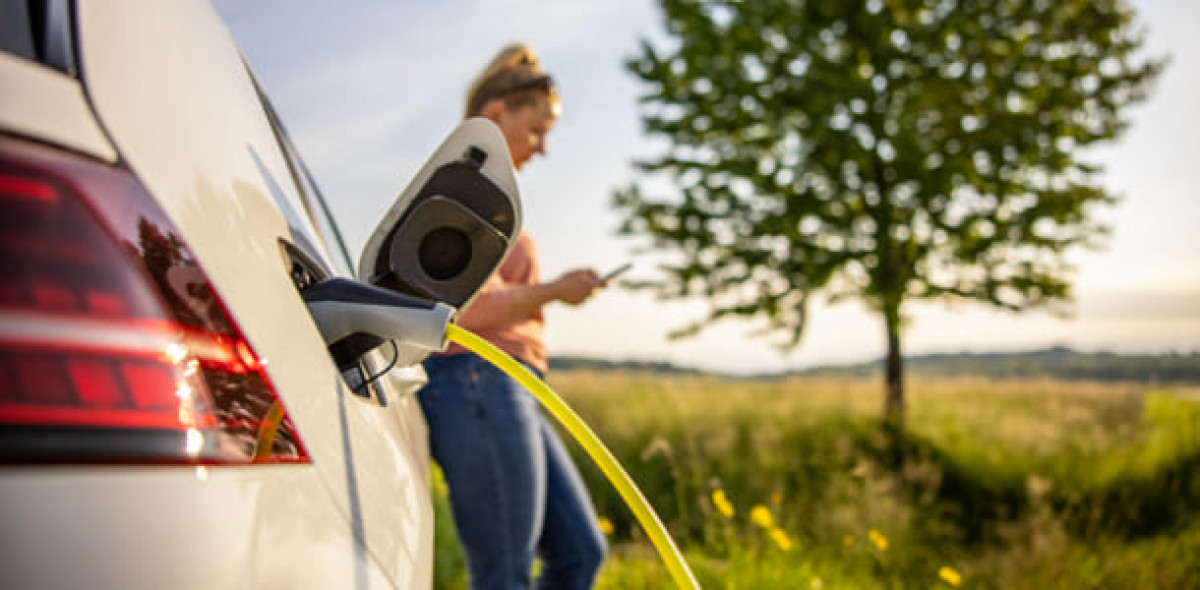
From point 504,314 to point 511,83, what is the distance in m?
0.73

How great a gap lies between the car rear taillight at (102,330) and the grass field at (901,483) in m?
3.15

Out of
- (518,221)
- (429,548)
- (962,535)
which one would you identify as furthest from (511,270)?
(962,535)

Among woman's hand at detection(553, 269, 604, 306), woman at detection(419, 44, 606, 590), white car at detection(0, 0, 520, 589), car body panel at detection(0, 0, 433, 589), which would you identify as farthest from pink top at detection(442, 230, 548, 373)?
white car at detection(0, 0, 520, 589)

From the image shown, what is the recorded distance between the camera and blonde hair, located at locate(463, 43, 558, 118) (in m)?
2.61

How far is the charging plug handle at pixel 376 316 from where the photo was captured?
109 cm

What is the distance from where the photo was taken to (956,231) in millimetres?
9391

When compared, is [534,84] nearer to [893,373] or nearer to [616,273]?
[616,273]

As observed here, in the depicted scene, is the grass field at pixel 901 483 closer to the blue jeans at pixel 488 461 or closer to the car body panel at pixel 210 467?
the blue jeans at pixel 488 461

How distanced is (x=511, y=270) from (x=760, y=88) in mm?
7529

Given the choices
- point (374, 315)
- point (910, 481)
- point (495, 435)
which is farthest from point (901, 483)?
point (374, 315)

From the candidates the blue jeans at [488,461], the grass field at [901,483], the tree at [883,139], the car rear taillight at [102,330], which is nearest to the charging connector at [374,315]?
the car rear taillight at [102,330]

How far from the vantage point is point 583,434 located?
1.26 m

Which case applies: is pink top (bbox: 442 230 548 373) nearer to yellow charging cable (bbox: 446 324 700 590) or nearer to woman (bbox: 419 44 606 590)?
woman (bbox: 419 44 606 590)

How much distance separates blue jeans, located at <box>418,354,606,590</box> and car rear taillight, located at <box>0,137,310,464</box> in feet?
4.60
